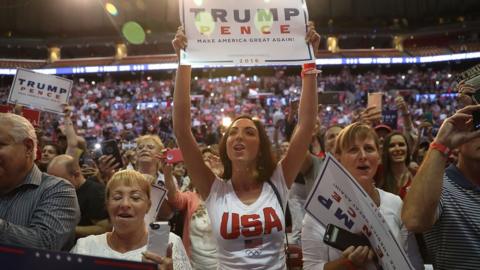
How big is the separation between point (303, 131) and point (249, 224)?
0.66 meters

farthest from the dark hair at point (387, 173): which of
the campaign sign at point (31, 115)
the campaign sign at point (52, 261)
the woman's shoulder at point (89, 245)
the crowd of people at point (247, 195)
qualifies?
the campaign sign at point (31, 115)

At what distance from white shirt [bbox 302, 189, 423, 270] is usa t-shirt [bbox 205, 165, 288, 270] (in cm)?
27

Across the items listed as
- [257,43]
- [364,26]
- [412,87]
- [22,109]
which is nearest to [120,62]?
[364,26]

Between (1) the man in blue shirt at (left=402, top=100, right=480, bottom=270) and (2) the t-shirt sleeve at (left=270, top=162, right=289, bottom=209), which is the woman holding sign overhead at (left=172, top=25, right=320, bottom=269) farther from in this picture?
(1) the man in blue shirt at (left=402, top=100, right=480, bottom=270)

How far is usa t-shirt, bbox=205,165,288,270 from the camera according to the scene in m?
2.31

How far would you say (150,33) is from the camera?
31094 millimetres

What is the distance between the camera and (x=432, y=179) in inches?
68.8

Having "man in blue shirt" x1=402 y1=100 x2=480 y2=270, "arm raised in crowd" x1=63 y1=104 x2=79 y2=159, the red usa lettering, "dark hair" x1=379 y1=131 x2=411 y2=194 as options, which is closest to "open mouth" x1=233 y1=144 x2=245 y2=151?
the red usa lettering

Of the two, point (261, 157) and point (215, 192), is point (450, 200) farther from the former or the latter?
point (215, 192)

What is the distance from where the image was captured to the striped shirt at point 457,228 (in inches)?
71.1

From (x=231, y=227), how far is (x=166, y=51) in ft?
→ 103

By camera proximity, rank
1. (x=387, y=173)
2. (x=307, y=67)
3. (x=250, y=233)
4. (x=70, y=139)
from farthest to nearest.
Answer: (x=70, y=139) → (x=387, y=173) → (x=307, y=67) → (x=250, y=233)

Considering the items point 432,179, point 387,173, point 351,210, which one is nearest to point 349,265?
point 351,210

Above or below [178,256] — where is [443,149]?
above
